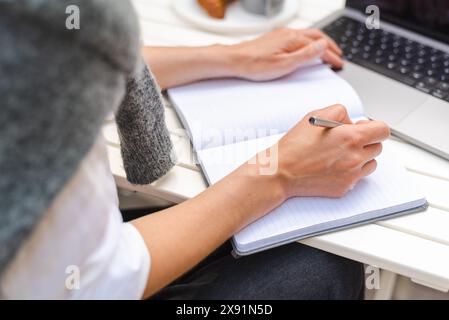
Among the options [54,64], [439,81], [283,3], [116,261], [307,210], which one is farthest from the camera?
[283,3]

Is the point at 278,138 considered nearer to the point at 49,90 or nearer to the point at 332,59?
the point at 332,59

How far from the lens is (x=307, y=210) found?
1.79 feet

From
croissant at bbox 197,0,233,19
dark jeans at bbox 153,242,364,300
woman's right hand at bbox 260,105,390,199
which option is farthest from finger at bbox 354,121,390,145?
croissant at bbox 197,0,233,19

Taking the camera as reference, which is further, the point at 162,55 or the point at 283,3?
the point at 283,3

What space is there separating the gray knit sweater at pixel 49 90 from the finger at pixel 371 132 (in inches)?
11.4

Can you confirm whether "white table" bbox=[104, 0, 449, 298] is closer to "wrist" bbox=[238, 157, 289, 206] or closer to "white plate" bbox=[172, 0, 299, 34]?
"wrist" bbox=[238, 157, 289, 206]

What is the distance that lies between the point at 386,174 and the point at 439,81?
0.19 metres

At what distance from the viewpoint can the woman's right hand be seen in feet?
1.81

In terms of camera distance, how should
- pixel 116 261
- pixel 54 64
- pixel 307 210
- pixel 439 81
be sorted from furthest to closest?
1. pixel 439 81
2. pixel 307 210
3. pixel 116 261
4. pixel 54 64

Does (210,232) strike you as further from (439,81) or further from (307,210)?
(439,81)

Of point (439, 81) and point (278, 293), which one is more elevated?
point (439, 81)

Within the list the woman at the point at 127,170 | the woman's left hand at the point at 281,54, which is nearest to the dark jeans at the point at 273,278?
the woman at the point at 127,170

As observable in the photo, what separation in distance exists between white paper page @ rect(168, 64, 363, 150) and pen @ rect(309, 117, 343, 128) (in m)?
0.08
